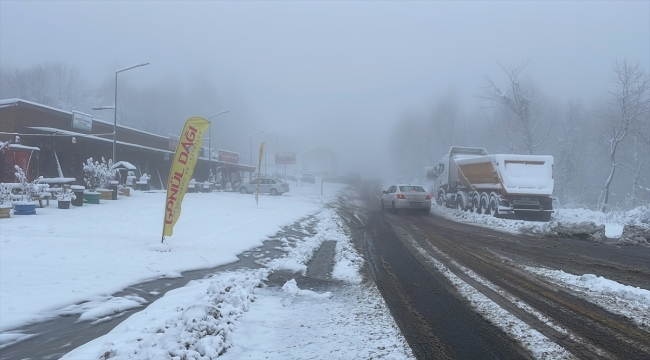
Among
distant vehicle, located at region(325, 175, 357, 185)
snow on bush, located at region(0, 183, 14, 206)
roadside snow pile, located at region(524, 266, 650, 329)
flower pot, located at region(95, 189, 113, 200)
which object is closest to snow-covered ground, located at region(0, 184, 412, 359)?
roadside snow pile, located at region(524, 266, 650, 329)

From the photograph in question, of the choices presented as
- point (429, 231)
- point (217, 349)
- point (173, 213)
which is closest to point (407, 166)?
point (429, 231)

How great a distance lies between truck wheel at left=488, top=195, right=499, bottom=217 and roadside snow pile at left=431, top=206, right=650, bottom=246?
52 centimetres

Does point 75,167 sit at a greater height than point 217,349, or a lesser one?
greater

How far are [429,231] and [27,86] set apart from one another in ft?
215

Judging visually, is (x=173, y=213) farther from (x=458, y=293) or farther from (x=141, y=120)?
(x=141, y=120)

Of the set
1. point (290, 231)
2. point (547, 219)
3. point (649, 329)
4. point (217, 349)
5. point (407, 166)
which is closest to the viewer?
point (217, 349)

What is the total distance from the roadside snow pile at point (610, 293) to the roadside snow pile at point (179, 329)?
16.1 feet

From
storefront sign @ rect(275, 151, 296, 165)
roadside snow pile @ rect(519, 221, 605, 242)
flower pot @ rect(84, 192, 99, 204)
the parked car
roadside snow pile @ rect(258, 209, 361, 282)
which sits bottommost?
roadside snow pile @ rect(258, 209, 361, 282)

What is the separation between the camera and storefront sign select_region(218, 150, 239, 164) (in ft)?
186

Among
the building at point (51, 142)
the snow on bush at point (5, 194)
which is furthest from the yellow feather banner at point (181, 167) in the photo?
the building at point (51, 142)

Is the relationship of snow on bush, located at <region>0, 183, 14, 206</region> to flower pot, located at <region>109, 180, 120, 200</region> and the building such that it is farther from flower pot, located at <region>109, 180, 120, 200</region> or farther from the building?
the building

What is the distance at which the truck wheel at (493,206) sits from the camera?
1933cm

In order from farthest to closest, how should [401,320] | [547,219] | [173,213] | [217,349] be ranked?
[547,219] → [173,213] → [401,320] → [217,349]

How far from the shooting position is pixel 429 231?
15203 mm
